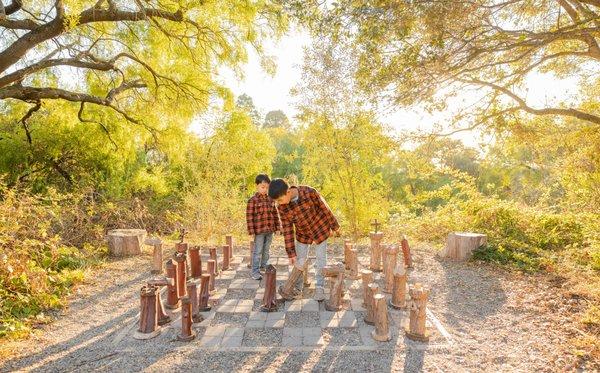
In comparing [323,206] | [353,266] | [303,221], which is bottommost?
[353,266]

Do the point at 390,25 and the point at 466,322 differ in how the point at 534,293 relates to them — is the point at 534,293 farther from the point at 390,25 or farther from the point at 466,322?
the point at 390,25

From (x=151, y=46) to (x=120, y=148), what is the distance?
2.86 m

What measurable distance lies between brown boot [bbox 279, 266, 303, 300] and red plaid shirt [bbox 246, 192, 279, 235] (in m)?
1.07

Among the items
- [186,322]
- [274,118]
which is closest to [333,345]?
[186,322]

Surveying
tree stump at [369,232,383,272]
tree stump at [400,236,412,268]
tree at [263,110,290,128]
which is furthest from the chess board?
tree at [263,110,290,128]

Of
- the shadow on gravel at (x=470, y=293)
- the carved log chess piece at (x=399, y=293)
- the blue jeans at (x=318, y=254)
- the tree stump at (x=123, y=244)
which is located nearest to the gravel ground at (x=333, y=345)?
the shadow on gravel at (x=470, y=293)

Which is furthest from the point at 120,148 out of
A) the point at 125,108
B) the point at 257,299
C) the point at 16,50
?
the point at 257,299

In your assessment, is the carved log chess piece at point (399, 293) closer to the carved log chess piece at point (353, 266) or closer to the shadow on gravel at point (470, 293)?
the shadow on gravel at point (470, 293)

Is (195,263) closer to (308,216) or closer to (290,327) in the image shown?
(308,216)

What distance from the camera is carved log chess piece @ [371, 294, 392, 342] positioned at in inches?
138

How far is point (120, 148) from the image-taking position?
32.9ft

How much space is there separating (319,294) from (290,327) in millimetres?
842

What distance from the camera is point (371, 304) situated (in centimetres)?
386

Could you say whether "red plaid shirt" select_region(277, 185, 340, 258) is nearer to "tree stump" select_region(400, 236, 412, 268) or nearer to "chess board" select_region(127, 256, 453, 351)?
"chess board" select_region(127, 256, 453, 351)
